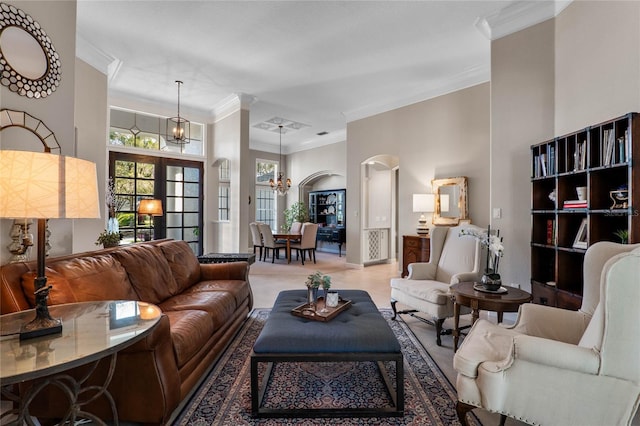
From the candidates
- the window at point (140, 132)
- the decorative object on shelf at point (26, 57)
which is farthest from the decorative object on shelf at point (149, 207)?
the decorative object on shelf at point (26, 57)

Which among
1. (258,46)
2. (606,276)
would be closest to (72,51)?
(258,46)

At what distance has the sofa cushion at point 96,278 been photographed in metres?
1.98

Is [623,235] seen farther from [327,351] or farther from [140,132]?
[140,132]

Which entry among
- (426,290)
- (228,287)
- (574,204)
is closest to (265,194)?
(228,287)

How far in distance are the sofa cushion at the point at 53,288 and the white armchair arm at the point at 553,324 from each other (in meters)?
2.85

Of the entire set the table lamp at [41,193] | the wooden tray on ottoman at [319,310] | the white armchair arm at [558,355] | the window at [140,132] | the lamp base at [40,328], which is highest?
the window at [140,132]

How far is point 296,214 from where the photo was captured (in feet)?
32.1

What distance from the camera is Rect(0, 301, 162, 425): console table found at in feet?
3.55

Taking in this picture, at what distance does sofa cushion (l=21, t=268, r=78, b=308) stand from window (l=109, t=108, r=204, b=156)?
14.9 feet

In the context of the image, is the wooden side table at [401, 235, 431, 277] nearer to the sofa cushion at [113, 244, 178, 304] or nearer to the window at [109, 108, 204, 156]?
the sofa cushion at [113, 244, 178, 304]

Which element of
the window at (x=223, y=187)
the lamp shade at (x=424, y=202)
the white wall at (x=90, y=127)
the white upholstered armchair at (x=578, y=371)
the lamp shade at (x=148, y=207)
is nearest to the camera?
the white upholstered armchair at (x=578, y=371)

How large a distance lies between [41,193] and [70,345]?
0.62m

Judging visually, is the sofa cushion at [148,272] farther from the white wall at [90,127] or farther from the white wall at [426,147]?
the white wall at [426,147]

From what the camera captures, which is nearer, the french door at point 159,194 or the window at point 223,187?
the french door at point 159,194
